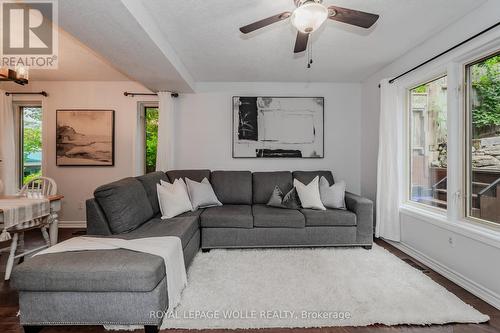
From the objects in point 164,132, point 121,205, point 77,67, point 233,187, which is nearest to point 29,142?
point 77,67

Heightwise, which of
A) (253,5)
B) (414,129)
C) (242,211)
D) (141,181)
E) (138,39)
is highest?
(253,5)

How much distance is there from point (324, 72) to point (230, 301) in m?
3.45

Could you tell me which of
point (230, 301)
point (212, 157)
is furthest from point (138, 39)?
point (230, 301)

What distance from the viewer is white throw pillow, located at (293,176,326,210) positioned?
3.25m

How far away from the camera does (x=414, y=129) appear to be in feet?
10.6

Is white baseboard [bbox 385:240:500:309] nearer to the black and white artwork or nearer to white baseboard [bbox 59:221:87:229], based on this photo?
the black and white artwork

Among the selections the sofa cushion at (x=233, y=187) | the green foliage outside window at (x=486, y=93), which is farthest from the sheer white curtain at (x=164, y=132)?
the green foliage outside window at (x=486, y=93)

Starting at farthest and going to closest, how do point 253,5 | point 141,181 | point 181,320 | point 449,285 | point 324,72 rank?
point 324,72 → point 141,181 → point 449,285 → point 253,5 → point 181,320

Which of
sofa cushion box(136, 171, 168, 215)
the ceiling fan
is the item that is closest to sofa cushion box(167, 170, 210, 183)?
sofa cushion box(136, 171, 168, 215)

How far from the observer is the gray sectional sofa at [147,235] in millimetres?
1547

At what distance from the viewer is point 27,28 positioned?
96.7 inches

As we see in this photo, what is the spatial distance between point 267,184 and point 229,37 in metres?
2.14

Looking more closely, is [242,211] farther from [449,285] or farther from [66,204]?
[66,204]

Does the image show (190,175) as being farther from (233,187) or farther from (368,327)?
(368,327)
